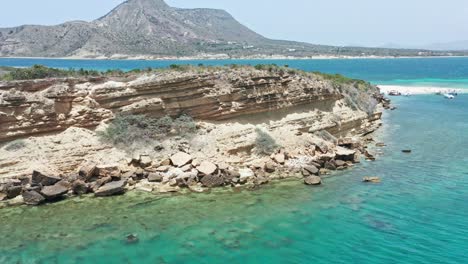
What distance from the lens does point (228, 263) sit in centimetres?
1617

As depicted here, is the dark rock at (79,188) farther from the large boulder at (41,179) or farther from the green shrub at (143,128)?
the green shrub at (143,128)

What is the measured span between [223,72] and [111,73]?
812cm

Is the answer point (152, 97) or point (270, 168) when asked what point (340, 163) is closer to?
point (270, 168)

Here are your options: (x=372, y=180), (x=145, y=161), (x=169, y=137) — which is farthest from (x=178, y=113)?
(x=372, y=180)

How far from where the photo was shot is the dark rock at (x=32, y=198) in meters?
22.0

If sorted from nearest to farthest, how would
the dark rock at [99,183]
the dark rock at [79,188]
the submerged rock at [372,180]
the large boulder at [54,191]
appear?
the large boulder at [54,191], the dark rock at [79,188], the dark rock at [99,183], the submerged rock at [372,180]

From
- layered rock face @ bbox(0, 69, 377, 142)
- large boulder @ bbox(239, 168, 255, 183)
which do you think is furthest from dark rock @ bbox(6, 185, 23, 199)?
large boulder @ bbox(239, 168, 255, 183)

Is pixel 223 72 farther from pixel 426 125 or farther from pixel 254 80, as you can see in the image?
pixel 426 125

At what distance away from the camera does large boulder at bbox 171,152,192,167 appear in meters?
26.3

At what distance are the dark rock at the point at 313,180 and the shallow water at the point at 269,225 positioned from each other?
552mm

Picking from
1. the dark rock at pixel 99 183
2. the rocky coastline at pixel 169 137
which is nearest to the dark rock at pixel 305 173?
the rocky coastline at pixel 169 137

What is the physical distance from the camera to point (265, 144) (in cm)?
2975

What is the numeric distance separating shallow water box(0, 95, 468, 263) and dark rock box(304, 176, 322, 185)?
0.55 meters

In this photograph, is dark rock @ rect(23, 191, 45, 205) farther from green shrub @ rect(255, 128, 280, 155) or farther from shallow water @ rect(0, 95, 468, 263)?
green shrub @ rect(255, 128, 280, 155)
